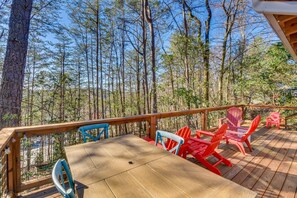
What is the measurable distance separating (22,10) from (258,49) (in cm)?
955

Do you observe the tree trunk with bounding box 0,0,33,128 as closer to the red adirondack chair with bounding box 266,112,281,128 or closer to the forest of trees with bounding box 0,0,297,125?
the forest of trees with bounding box 0,0,297,125

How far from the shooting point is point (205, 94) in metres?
7.30

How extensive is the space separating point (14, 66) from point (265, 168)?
4.92m

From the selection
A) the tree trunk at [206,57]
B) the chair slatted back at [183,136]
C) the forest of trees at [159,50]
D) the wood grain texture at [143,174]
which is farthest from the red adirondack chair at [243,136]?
the tree trunk at [206,57]

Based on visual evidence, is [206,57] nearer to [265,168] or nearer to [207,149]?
[265,168]

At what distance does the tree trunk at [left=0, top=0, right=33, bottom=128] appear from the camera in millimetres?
2787

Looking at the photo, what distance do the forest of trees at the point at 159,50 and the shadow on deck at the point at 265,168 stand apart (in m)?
3.00

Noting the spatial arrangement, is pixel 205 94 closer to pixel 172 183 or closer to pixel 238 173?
pixel 238 173

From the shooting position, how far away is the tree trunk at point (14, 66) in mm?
2787

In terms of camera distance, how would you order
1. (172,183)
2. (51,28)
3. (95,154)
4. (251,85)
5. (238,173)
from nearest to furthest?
(172,183)
(95,154)
(238,173)
(51,28)
(251,85)

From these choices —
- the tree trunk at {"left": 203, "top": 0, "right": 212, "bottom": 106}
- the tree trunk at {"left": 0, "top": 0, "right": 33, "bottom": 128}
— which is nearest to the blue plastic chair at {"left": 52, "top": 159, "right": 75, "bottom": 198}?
the tree trunk at {"left": 0, "top": 0, "right": 33, "bottom": 128}

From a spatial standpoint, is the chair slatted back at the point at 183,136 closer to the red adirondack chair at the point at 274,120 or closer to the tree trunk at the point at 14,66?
the tree trunk at the point at 14,66

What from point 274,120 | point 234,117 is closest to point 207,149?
point 234,117

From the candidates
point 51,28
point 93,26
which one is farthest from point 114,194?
point 93,26
